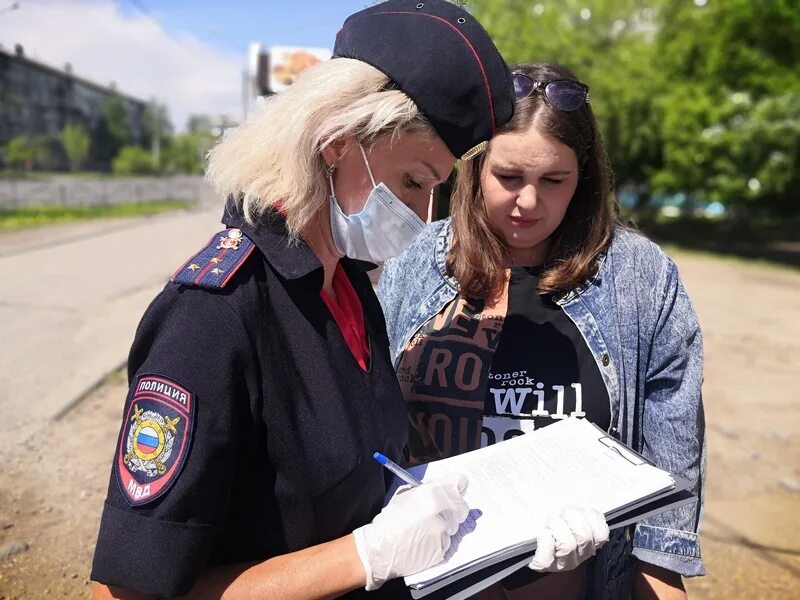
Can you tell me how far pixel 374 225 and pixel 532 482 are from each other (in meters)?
0.58

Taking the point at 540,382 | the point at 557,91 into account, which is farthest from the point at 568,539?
the point at 557,91

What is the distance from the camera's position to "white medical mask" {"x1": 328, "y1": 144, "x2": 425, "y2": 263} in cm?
120

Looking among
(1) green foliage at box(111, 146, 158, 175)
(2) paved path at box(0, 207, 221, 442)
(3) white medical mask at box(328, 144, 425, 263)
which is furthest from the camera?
(1) green foliage at box(111, 146, 158, 175)

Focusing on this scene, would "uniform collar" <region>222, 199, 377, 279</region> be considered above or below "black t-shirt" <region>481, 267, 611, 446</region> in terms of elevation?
above

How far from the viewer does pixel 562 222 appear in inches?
74.0

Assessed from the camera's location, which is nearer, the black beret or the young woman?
the black beret

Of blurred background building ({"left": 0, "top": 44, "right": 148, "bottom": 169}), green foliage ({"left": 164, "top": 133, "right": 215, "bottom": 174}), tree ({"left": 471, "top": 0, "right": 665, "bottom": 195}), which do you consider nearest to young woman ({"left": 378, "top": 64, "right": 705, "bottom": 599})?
tree ({"left": 471, "top": 0, "right": 665, "bottom": 195})

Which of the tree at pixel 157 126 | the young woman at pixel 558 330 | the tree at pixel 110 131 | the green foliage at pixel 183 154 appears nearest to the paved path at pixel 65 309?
the young woman at pixel 558 330

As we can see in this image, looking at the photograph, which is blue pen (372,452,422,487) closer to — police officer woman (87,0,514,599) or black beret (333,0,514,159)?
police officer woman (87,0,514,599)

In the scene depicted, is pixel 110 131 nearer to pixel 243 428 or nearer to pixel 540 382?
pixel 540 382

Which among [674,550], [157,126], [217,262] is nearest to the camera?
[217,262]

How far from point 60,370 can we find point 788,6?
16115 mm

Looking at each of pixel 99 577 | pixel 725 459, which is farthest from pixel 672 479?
pixel 725 459

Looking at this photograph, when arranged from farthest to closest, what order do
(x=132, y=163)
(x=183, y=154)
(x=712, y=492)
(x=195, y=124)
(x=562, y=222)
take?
(x=195, y=124), (x=183, y=154), (x=132, y=163), (x=712, y=492), (x=562, y=222)
